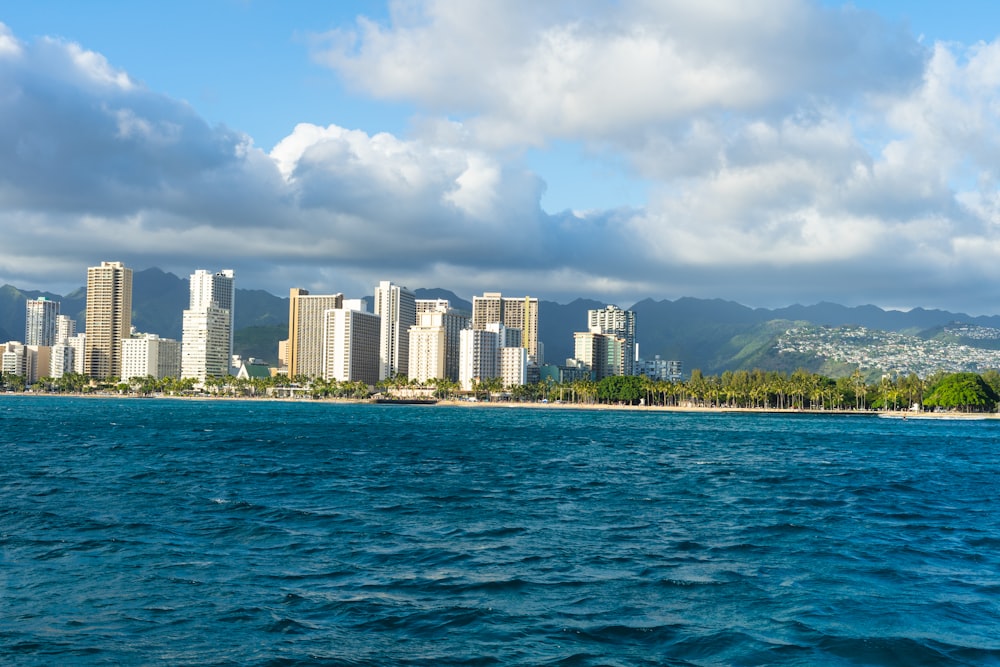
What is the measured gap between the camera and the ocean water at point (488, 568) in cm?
1919

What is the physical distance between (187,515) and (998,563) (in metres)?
30.2

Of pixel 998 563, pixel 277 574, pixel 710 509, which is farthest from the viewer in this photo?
pixel 710 509

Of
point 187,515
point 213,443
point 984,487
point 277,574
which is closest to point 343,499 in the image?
point 187,515

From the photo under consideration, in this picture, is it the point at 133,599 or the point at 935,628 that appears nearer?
the point at 935,628

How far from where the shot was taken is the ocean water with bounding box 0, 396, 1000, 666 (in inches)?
755

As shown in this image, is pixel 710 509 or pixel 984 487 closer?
pixel 710 509

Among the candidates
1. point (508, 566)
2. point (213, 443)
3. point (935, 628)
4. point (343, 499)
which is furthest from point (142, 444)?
point (935, 628)

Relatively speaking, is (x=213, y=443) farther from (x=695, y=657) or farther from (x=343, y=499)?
(x=695, y=657)

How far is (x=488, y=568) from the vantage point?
87.7ft

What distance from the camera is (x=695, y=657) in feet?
60.5

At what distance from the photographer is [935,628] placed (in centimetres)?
2117

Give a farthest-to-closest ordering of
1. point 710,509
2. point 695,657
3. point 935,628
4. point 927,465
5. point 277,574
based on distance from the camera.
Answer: point 927,465 < point 710,509 < point 277,574 < point 935,628 < point 695,657

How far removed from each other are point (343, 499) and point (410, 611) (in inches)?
847

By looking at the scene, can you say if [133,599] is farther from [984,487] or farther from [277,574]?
[984,487]
